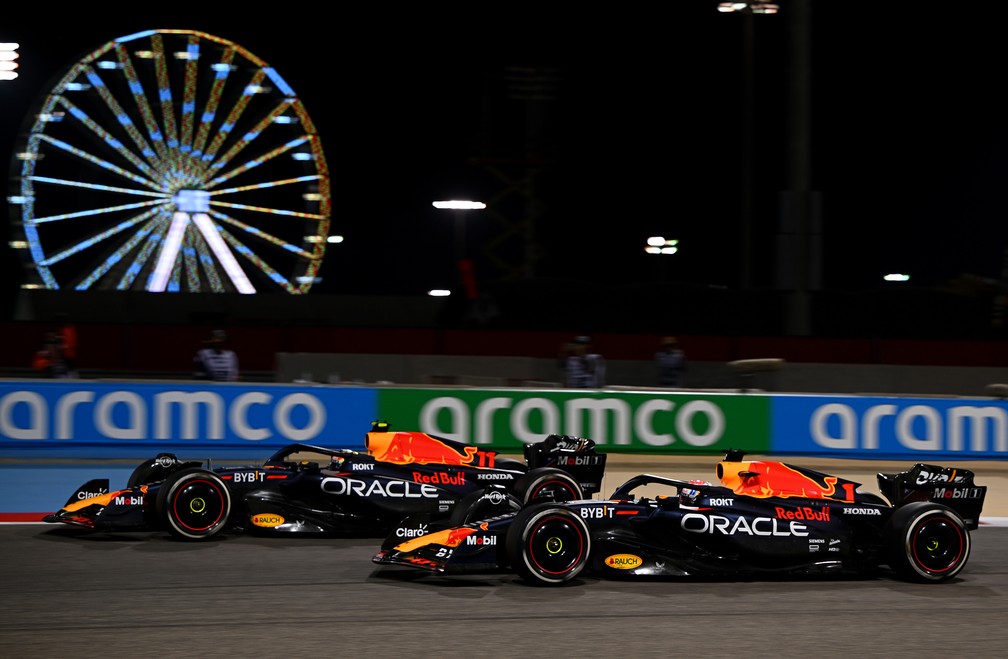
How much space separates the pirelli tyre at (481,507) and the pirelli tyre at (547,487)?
1.18 meters

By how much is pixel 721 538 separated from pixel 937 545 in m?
1.48

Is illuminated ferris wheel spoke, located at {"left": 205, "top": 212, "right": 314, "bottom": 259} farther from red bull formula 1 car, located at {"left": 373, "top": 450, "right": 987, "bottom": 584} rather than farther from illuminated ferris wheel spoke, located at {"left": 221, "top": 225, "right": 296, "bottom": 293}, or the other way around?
red bull formula 1 car, located at {"left": 373, "top": 450, "right": 987, "bottom": 584}

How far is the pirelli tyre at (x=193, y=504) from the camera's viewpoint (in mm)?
9633

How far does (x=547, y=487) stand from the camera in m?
10.2

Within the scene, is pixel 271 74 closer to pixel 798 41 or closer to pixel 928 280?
pixel 798 41

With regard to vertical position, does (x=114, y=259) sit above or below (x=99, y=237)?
below

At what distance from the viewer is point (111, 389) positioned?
14.4 meters

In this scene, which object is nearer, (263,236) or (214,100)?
(214,100)

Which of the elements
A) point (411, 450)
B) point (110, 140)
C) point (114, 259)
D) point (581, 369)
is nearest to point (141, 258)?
point (114, 259)

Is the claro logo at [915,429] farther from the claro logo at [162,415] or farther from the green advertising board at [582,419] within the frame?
the claro logo at [162,415]

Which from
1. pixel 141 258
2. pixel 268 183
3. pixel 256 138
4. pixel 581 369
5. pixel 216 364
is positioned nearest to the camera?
pixel 216 364

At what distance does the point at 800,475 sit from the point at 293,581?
3.49m

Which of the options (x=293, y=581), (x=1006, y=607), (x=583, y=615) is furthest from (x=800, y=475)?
(x=293, y=581)

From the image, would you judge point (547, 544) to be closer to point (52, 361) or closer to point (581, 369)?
point (581, 369)
